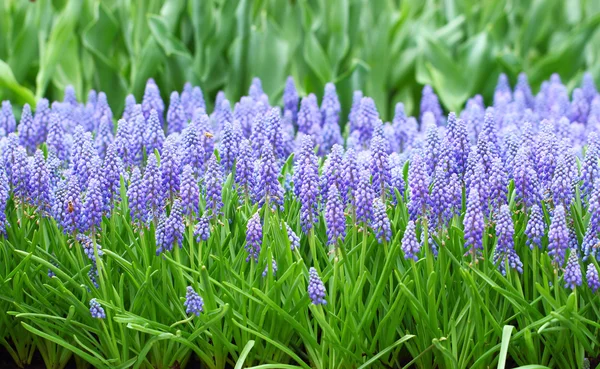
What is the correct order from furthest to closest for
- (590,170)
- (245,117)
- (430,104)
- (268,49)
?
(268,49), (430,104), (245,117), (590,170)

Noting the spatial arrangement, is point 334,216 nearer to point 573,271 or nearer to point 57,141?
point 573,271

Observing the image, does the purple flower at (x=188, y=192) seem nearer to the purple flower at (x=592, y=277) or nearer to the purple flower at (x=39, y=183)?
the purple flower at (x=39, y=183)

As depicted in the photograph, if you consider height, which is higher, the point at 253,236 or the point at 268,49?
the point at 268,49

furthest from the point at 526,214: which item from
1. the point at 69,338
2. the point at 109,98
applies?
the point at 109,98

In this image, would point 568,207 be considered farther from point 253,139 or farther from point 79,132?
point 79,132

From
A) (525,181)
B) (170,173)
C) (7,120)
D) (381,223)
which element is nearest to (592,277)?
(525,181)

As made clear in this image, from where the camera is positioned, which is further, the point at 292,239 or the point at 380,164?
the point at 380,164

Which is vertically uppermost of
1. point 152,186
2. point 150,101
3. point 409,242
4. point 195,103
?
point 195,103

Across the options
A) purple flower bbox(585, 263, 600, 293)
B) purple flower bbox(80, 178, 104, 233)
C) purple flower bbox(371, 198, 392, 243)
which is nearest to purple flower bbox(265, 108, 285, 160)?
purple flower bbox(371, 198, 392, 243)
